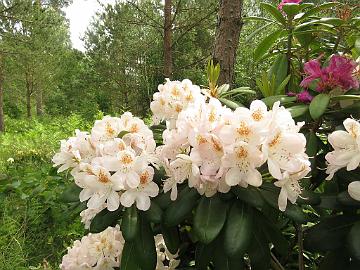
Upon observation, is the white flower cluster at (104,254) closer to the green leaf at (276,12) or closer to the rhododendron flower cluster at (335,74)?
the rhododendron flower cluster at (335,74)

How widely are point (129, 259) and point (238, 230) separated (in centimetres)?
37

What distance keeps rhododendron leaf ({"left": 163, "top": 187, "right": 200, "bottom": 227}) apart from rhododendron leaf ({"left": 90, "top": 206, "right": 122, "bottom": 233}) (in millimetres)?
136

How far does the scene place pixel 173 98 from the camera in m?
1.32

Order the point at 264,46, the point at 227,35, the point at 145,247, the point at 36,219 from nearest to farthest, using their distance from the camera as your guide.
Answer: the point at 145,247 < the point at 264,46 < the point at 227,35 < the point at 36,219

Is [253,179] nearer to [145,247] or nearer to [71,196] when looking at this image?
[145,247]

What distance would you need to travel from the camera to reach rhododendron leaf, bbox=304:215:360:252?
1050 mm

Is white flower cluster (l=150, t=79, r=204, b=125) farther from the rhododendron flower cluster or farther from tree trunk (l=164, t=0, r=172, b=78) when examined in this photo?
tree trunk (l=164, t=0, r=172, b=78)

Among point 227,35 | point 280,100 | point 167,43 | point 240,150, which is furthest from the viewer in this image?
point 167,43

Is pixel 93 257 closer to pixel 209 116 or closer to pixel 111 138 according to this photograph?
pixel 111 138

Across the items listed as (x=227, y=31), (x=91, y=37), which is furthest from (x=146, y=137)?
(x=91, y=37)

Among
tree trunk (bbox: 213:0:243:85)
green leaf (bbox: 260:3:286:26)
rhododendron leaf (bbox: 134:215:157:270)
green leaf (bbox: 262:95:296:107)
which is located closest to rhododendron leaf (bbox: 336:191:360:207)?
green leaf (bbox: 262:95:296:107)

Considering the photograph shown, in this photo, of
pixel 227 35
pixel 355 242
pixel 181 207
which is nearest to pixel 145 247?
pixel 181 207

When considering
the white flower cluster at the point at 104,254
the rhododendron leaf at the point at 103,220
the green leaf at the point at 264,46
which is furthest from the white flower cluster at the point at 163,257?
the green leaf at the point at 264,46

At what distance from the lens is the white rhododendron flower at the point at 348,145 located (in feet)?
3.04
